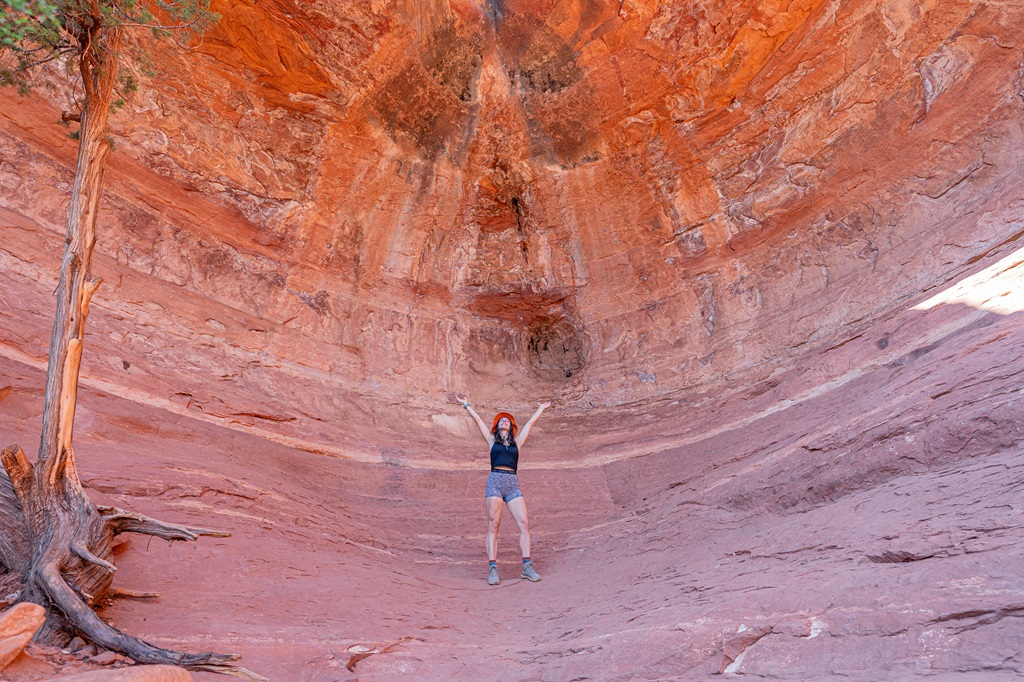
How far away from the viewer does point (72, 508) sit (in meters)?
5.02

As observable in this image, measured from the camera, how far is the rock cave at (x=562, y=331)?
4988mm

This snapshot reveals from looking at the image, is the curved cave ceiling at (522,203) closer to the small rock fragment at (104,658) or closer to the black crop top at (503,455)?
the black crop top at (503,455)

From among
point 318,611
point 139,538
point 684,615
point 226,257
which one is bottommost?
point 684,615

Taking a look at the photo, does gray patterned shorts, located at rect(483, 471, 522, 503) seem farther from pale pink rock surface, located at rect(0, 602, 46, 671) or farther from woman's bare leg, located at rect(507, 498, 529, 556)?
pale pink rock surface, located at rect(0, 602, 46, 671)

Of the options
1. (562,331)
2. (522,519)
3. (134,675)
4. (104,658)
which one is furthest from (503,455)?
(562,331)

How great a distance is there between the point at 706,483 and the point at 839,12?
24.5 ft

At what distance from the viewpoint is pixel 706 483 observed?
28.9ft

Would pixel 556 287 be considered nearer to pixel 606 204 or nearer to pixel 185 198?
pixel 606 204

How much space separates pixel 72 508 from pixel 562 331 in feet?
29.8

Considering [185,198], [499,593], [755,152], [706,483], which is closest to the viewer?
[499,593]

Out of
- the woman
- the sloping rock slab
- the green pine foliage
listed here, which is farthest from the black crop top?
the green pine foliage

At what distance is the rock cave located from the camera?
499cm

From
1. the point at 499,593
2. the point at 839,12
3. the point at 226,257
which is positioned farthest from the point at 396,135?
the point at 499,593

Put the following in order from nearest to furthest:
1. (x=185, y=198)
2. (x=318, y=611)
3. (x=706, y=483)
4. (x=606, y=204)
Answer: (x=318, y=611)
(x=706, y=483)
(x=185, y=198)
(x=606, y=204)
